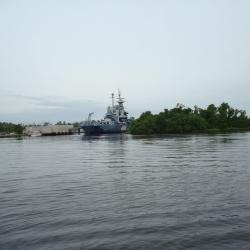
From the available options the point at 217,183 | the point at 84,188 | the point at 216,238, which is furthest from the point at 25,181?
the point at 216,238

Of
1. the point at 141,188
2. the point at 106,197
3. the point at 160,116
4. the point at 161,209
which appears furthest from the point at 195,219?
the point at 160,116

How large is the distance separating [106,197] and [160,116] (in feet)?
576

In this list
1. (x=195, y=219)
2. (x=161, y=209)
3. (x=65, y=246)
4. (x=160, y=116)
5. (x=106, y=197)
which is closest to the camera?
(x=65, y=246)

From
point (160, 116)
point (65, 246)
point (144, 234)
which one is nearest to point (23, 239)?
point (65, 246)

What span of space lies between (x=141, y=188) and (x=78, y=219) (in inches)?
299

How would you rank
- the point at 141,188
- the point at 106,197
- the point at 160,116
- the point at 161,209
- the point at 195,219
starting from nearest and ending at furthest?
the point at 195,219 < the point at 161,209 < the point at 106,197 < the point at 141,188 < the point at 160,116

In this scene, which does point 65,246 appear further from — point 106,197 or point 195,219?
point 106,197

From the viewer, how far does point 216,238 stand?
1329cm

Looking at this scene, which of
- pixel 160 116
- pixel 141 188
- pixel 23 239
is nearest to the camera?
pixel 23 239

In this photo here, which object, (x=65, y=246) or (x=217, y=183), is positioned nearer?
(x=65, y=246)

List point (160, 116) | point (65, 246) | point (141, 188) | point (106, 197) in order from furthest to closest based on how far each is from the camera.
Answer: point (160, 116) → point (141, 188) → point (106, 197) → point (65, 246)

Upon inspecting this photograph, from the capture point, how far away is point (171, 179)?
2678cm

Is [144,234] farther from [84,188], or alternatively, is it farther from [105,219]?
[84,188]

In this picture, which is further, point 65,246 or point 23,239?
point 23,239
